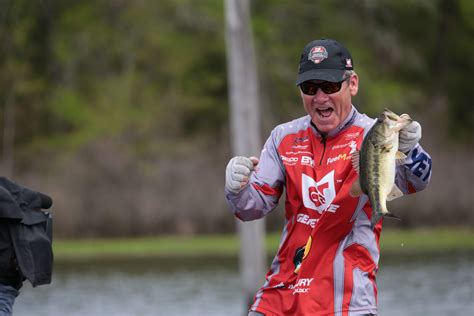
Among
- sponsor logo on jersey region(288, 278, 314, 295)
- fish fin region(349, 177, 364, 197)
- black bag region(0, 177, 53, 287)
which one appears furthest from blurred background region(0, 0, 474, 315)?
fish fin region(349, 177, 364, 197)

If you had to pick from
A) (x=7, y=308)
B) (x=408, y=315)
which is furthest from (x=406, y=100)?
(x=7, y=308)

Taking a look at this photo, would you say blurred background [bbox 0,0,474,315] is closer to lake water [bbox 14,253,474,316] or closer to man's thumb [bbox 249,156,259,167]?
lake water [bbox 14,253,474,316]

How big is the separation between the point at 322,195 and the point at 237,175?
1.22 ft

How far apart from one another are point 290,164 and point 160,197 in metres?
26.7

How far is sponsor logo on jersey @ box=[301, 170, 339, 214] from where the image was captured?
5090mm

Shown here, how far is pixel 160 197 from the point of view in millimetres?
31875

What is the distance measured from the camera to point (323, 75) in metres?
5.14

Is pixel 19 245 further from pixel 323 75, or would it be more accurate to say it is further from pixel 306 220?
pixel 323 75

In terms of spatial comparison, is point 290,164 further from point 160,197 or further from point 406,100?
point 406,100

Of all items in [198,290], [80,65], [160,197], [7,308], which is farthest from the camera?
[80,65]

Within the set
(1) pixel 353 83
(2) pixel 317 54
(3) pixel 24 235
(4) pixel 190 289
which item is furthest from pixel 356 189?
(4) pixel 190 289

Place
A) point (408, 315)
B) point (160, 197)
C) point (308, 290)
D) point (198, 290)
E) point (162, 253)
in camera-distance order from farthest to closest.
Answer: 1. point (160, 197)
2. point (162, 253)
3. point (198, 290)
4. point (408, 315)
5. point (308, 290)

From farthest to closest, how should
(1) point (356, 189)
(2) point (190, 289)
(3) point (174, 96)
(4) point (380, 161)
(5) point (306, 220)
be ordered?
(3) point (174, 96)
(2) point (190, 289)
(5) point (306, 220)
(1) point (356, 189)
(4) point (380, 161)

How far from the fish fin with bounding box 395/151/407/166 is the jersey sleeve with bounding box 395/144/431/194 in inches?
0.7
